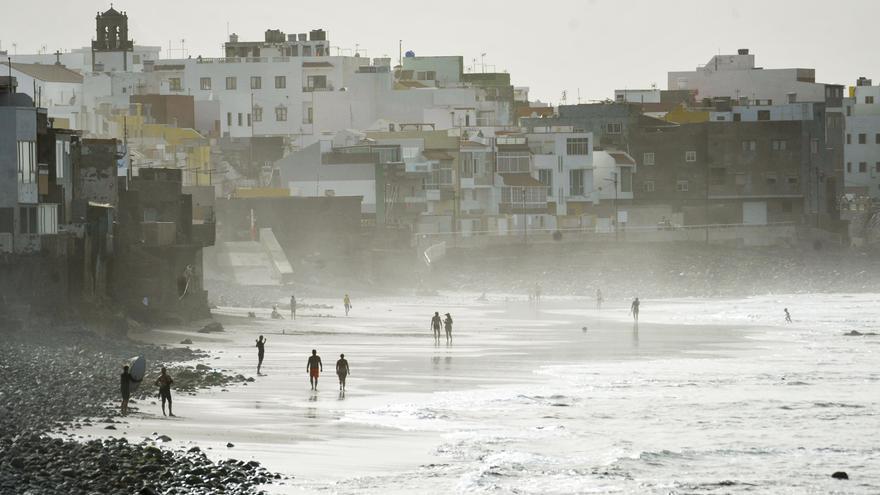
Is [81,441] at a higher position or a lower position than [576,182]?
lower

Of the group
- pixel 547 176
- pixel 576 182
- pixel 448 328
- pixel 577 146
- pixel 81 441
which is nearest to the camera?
pixel 81 441

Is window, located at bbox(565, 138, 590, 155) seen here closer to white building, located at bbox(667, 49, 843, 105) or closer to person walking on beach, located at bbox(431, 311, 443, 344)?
white building, located at bbox(667, 49, 843, 105)

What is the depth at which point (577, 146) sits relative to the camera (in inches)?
4126

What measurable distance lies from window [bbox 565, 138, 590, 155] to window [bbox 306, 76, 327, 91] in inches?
832

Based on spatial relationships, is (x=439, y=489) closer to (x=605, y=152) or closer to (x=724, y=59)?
(x=605, y=152)

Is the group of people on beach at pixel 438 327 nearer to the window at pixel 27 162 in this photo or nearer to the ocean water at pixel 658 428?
the ocean water at pixel 658 428

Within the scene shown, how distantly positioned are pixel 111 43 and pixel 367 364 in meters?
88.2

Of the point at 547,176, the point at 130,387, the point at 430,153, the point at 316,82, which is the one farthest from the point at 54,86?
the point at 130,387

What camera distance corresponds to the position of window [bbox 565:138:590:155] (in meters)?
105

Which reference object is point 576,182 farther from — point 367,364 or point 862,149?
point 367,364

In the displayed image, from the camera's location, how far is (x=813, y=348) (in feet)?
181

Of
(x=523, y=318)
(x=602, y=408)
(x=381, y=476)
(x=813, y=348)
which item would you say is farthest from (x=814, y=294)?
(x=381, y=476)

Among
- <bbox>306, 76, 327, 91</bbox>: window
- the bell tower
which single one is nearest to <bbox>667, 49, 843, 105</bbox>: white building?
<bbox>306, 76, 327, 91</bbox>: window

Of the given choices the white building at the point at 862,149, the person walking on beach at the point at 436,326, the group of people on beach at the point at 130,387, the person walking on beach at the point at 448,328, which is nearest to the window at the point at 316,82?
the white building at the point at 862,149
